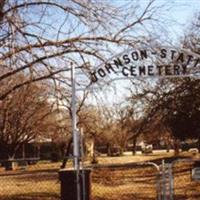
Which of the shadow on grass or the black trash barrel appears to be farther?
the shadow on grass

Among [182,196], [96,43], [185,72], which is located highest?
[96,43]

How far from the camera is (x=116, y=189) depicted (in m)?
20.6

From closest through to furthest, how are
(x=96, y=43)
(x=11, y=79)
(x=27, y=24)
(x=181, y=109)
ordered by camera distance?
(x=27, y=24)
(x=96, y=43)
(x=11, y=79)
(x=181, y=109)

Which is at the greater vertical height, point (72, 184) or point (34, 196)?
point (72, 184)

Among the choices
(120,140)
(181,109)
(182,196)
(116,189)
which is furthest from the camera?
(120,140)

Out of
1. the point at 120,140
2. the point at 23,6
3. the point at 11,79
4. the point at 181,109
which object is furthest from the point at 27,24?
the point at 120,140

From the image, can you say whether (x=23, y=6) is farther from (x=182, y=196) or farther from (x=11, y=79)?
(x=182, y=196)

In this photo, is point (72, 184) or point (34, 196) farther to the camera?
point (34, 196)

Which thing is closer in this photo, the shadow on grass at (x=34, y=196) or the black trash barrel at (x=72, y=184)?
the black trash barrel at (x=72, y=184)

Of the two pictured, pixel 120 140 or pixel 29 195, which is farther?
pixel 120 140

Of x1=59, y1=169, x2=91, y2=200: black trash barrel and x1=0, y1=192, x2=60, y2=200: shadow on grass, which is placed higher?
x1=59, y1=169, x2=91, y2=200: black trash barrel

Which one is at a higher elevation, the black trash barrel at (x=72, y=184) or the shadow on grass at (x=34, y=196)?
the black trash barrel at (x=72, y=184)

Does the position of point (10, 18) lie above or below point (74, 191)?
above

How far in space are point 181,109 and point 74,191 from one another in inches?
841
